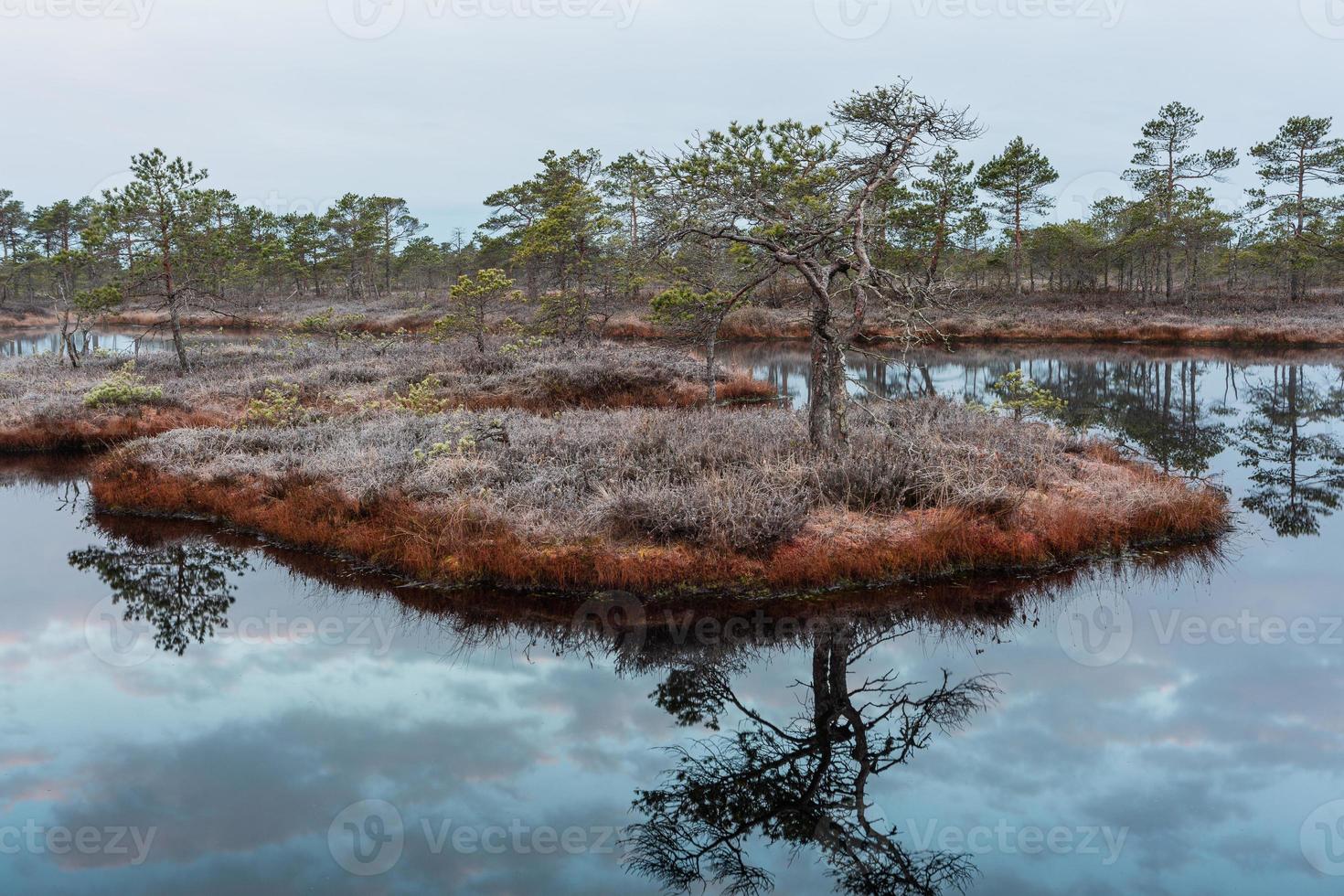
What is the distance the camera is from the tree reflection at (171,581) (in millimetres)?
9984

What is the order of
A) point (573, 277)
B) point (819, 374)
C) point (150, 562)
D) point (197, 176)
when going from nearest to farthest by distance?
point (150, 562) < point (819, 374) < point (197, 176) < point (573, 277)

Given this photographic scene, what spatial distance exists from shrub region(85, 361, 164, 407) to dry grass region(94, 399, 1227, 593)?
595 cm

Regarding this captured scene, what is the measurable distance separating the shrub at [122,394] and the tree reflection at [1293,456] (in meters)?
27.1

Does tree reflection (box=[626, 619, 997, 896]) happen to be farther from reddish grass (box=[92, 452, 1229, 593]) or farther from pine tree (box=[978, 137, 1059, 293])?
pine tree (box=[978, 137, 1059, 293])

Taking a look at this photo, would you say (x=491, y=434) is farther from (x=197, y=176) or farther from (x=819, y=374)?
(x=197, y=176)

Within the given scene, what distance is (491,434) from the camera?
15.2 meters

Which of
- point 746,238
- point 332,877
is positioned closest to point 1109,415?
point 746,238

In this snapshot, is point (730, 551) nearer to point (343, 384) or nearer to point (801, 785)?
point (801, 785)

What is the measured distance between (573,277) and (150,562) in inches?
938

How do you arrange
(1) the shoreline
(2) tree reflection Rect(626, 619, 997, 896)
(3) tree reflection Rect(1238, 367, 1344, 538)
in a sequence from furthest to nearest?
(1) the shoreline
(3) tree reflection Rect(1238, 367, 1344, 538)
(2) tree reflection Rect(626, 619, 997, 896)

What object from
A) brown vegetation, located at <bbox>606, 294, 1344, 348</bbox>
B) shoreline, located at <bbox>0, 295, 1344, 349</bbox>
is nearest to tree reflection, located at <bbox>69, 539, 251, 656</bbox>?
shoreline, located at <bbox>0, 295, 1344, 349</bbox>

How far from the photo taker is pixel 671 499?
11172 millimetres

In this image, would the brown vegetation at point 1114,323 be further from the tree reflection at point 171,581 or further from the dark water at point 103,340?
the tree reflection at point 171,581

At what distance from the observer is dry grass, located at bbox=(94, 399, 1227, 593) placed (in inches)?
424
